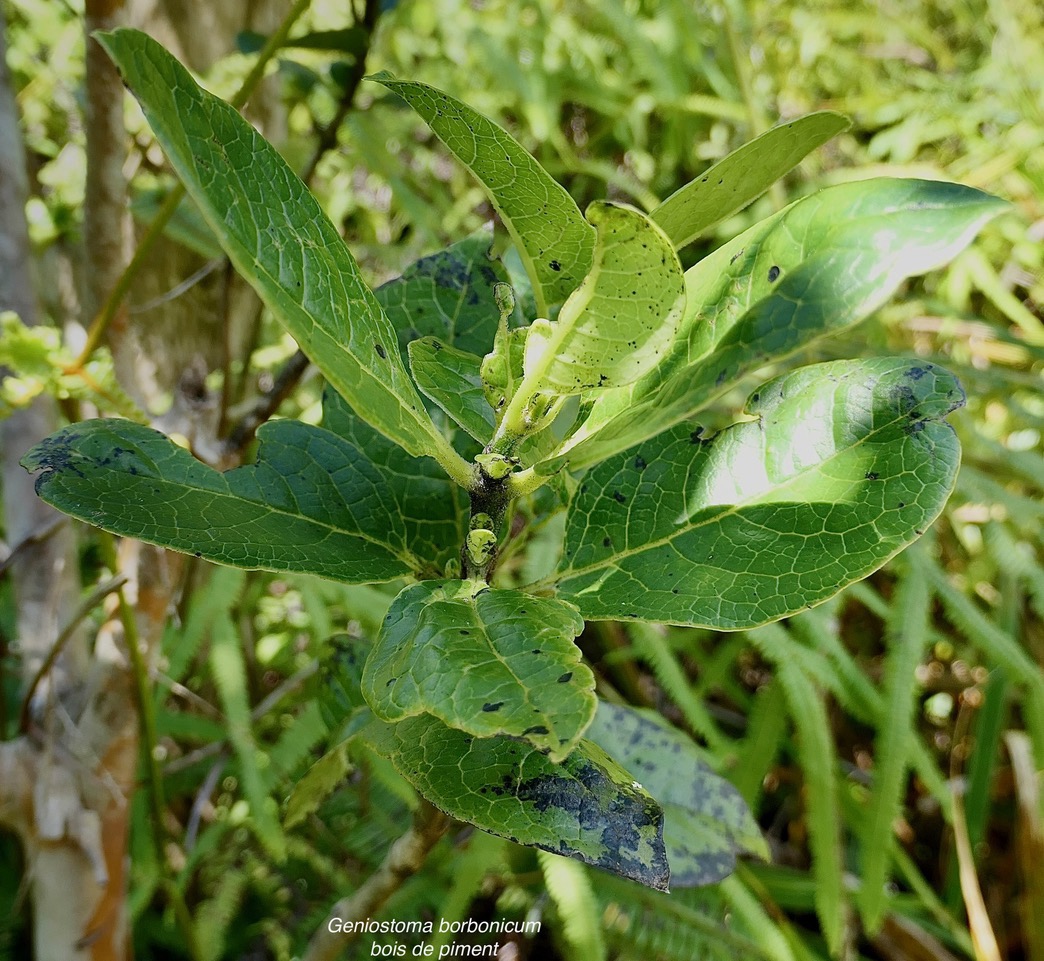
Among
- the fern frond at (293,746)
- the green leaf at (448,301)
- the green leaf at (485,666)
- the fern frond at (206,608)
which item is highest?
the green leaf at (448,301)

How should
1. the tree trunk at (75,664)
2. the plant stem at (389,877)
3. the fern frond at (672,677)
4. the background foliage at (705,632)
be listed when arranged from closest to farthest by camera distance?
the plant stem at (389,877)
the tree trunk at (75,664)
the background foliage at (705,632)
the fern frond at (672,677)

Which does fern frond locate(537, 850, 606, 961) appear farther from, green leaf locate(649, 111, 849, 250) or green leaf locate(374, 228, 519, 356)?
green leaf locate(649, 111, 849, 250)

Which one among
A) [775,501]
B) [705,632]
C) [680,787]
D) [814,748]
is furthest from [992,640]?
[775,501]

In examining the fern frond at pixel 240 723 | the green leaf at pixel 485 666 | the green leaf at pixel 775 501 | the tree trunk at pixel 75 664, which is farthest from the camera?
the fern frond at pixel 240 723

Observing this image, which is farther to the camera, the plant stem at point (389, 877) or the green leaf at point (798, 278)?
the plant stem at point (389, 877)

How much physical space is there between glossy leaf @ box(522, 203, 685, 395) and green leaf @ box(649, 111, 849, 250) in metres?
0.08

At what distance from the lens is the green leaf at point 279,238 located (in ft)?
1.02

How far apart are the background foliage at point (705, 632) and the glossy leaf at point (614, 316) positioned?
34 cm

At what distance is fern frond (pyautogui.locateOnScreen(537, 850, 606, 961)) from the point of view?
0.93 m

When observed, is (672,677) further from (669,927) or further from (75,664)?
(75,664)

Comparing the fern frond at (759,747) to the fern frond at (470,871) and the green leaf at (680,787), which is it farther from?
the green leaf at (680,787)

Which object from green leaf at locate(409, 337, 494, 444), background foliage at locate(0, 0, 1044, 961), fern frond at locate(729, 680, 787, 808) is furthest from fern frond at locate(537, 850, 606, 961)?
green leaf at locate(409, 337, 494, 444)

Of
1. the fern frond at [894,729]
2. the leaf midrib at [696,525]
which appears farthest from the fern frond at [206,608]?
the fern frond at [894,729]

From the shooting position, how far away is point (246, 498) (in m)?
0.46
